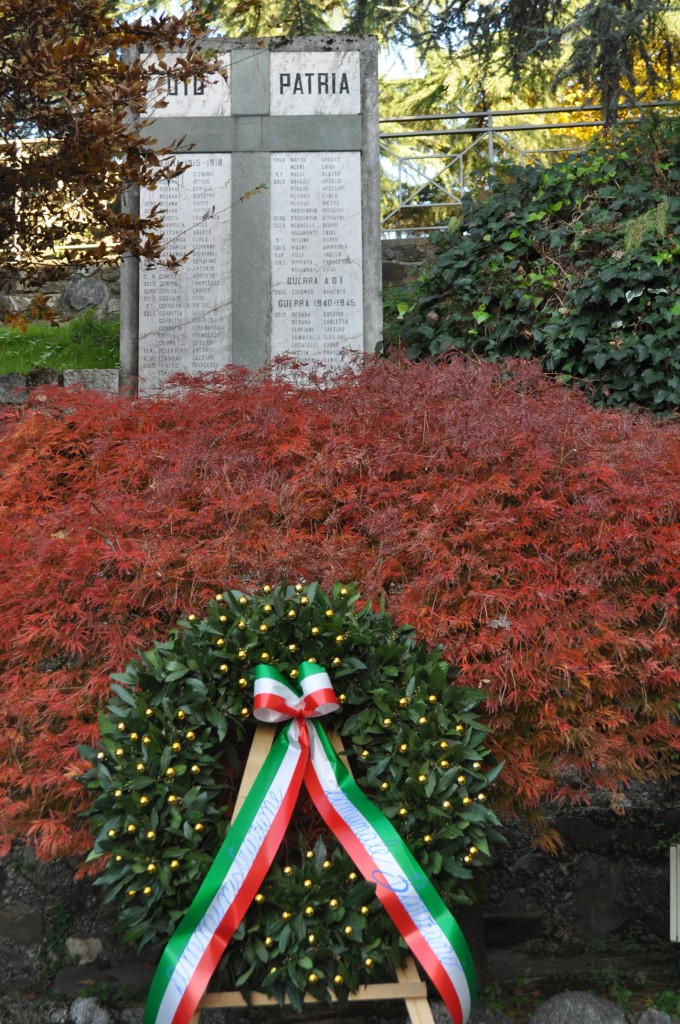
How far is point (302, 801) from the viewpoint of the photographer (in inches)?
103

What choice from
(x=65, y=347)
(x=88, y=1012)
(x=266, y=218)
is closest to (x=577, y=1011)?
(x=88, y=1012)

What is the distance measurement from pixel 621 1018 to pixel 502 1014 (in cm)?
36

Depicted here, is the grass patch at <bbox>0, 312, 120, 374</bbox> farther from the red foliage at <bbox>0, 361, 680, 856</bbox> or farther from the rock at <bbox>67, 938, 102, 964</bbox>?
the rock at <bbox>67, 938, 102, 964</bbox>

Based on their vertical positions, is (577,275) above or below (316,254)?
below

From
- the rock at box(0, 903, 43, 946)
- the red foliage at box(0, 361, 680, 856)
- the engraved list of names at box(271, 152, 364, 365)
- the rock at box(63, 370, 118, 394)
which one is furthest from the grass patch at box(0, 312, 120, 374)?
the rock at box(0, 903, 43, 946)

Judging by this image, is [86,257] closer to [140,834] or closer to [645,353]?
[645,353]

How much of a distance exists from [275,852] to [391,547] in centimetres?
96

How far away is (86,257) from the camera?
4.66m

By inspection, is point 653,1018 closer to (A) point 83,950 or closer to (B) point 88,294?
(A) point 83,950

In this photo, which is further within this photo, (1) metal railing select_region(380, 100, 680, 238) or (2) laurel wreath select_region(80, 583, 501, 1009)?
(1) metal railing select_region(380, 100, 680, 238)

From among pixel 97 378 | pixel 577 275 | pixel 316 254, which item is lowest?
pixel 97 378

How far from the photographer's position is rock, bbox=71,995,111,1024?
297 centimetres

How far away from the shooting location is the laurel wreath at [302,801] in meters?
2.30

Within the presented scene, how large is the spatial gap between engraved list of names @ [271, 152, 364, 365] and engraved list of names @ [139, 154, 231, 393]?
0.30 meters
